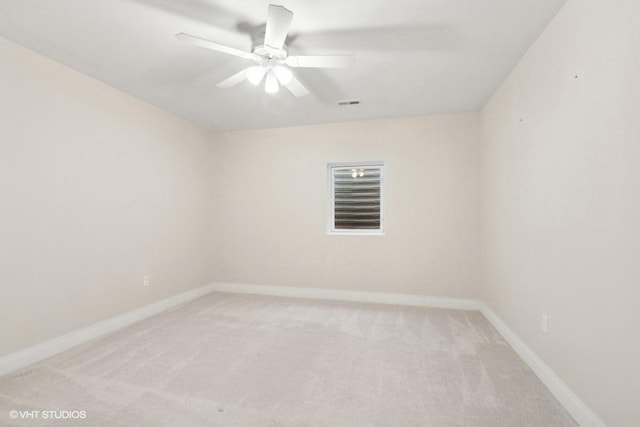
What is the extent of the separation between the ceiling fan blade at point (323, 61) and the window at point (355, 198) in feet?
7.36

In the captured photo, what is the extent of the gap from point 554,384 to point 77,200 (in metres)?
3.90

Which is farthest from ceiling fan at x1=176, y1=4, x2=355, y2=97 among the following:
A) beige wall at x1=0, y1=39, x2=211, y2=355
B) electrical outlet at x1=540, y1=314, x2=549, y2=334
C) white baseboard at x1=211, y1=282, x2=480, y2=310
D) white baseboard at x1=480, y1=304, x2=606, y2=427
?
white baseboard at x1=211, y1=282, x2=480, y2=310

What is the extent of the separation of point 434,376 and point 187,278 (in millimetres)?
3272

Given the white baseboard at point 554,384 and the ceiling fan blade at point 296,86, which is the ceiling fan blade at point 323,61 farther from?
Answer: the white baseboard at point 554,384

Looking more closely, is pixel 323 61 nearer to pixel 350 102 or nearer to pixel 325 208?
pixel 350 102

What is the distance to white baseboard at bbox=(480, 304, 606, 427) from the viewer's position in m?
1.61

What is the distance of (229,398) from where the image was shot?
6.34 ft

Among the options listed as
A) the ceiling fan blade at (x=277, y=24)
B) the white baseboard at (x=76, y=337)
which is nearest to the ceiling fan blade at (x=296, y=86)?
the ceiling fan blade at (x=277, y=24)

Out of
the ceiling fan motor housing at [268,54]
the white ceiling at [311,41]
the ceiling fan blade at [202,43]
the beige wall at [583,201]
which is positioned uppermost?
the white ceiling at [311,41]

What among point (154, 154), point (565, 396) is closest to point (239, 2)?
point (154, 154)

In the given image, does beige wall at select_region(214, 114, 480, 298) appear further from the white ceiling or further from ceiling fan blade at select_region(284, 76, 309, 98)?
ceiling fan blade at select_region(284, 76, 309, 98)

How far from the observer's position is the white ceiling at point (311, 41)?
1.87 meters

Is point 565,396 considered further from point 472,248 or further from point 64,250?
point 64,250

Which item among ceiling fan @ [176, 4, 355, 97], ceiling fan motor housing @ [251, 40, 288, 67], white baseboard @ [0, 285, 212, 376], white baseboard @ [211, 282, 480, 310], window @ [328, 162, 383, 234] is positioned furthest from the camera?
window @ [328, 162, 383, 234]
